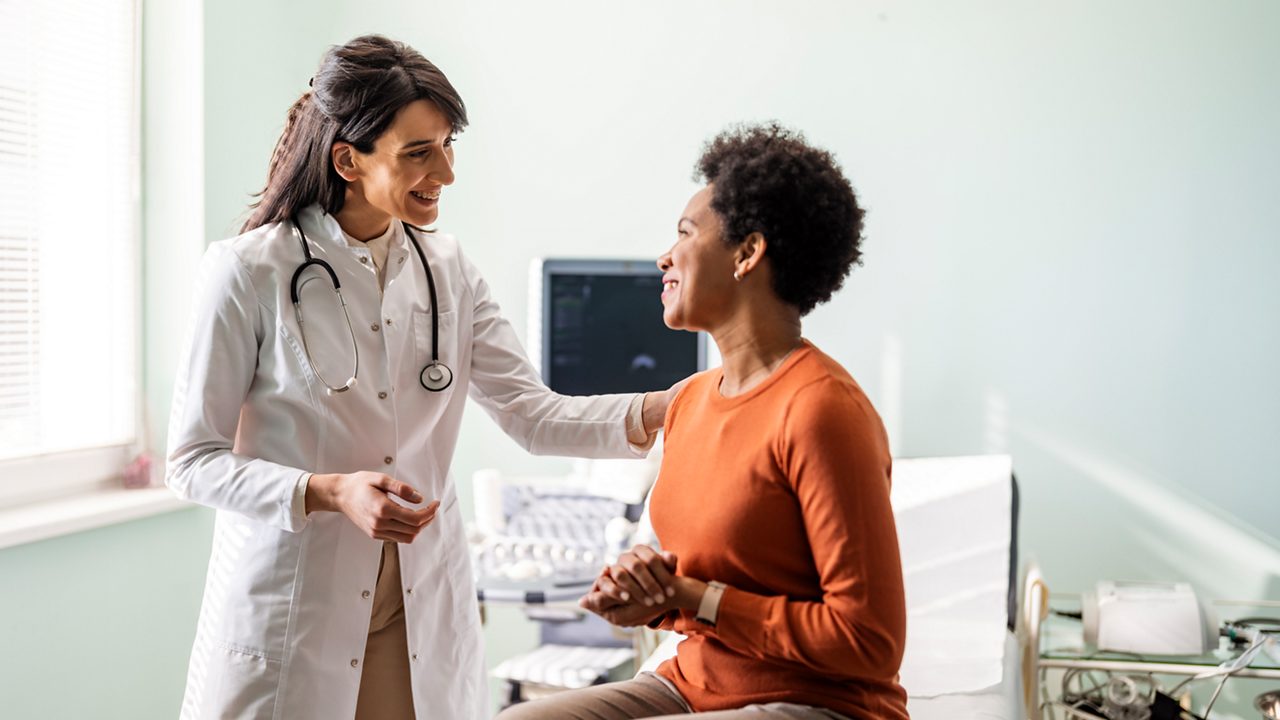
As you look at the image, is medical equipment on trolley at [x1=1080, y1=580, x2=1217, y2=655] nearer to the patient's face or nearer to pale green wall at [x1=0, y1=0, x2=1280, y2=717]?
pale green wall at [x1=0, y1=0, x2=1280, y2=717]

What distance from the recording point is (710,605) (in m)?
1.17

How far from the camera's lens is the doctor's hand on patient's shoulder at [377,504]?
1.28m

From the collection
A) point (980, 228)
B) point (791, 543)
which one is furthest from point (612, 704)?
point (980, 228)

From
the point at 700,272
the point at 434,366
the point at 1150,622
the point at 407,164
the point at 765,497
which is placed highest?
the point at 407,164

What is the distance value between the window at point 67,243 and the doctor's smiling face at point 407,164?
1.39 metres

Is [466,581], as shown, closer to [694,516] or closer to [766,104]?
[694,516]

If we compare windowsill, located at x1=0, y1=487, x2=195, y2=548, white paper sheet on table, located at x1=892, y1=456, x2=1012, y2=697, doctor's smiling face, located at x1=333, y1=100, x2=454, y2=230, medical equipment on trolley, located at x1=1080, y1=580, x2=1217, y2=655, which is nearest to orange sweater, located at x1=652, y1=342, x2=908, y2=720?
doctor's smiling face, located at x1=333, y1=100, x2=454, y2=230

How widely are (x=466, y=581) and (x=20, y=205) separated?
5.24ft

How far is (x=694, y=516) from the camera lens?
1258mm

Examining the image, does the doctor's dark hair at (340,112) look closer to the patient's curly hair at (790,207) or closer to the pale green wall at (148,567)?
the patient's curly hair at (790,207)

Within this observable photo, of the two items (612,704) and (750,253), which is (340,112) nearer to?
(750,253)

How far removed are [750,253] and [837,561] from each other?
39cm

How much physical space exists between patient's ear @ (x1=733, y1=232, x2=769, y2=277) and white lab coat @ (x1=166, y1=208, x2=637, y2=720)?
0.50 meters

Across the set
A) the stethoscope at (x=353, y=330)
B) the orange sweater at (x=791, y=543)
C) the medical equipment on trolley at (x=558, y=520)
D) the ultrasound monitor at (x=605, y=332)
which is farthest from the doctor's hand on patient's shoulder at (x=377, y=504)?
the ultrasound monitor at (x=605, y=332)
